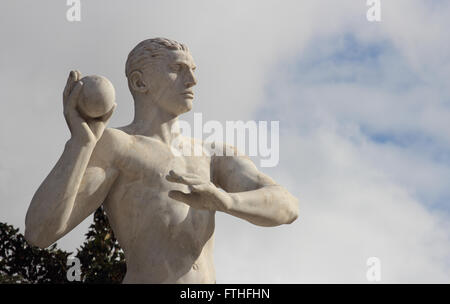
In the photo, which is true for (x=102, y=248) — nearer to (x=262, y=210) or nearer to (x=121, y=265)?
(x=121, y=265)

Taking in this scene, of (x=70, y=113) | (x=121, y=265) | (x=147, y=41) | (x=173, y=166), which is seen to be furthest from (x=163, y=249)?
(x=121, y=265)

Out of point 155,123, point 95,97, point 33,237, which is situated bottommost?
point 33,237

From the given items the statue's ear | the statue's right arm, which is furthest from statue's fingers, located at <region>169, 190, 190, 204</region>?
the statue's ear

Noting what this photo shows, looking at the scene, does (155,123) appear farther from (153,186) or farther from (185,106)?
(153,186)

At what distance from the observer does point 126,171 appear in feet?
31.0

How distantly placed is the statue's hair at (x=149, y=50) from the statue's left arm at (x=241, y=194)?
129cm

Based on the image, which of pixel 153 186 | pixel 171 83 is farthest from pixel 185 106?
pixel 153 186

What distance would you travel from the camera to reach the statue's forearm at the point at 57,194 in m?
8.84

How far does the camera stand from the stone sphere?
8.75 metres

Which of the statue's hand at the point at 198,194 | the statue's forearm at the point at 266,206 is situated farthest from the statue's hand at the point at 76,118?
the statue's forearm at the point at 266,206

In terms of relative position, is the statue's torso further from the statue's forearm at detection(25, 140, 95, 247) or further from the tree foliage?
the tree foliage

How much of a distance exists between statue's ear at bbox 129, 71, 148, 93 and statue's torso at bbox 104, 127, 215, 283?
24.6 inches

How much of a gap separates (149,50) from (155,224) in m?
1.92

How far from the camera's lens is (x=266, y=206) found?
30.8ft
